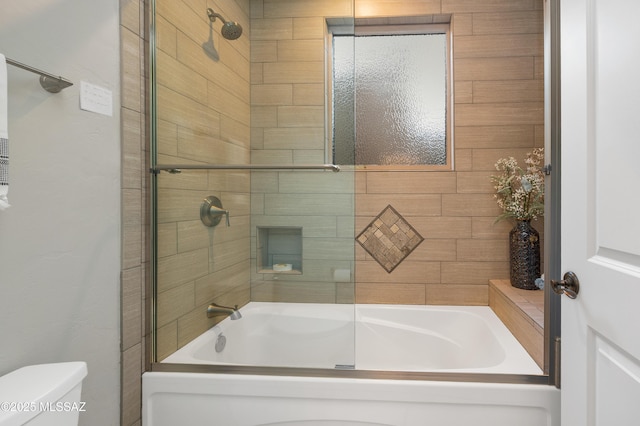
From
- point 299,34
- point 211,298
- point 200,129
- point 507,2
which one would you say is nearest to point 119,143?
point 200,129

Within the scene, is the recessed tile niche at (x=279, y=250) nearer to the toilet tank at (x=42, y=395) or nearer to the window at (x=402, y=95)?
the toilet tank at (x=42, y=395)

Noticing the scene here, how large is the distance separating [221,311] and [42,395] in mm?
767

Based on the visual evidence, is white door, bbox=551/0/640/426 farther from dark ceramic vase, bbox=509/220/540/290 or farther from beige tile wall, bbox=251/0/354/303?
dark ceramic vase, bbox=509/220/540/290

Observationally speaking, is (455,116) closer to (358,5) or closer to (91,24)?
(358,5)

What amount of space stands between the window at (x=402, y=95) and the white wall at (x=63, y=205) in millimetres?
1581

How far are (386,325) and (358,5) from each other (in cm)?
204

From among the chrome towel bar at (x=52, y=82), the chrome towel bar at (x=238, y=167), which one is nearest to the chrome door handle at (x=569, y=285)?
the chrome towel bar at (x=238, y=167)

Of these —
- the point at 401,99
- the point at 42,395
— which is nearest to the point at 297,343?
the point at 42,395

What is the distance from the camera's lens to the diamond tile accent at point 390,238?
8.09 feet

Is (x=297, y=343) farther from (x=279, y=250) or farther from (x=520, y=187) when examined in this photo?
(x=520, y=187)

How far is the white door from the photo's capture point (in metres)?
0.92

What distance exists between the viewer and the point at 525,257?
219 centimetres

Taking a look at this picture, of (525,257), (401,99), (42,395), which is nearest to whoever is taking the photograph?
(42,395)

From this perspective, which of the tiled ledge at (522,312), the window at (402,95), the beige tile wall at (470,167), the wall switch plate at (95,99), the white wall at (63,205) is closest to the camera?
the white wall at (63,205)
